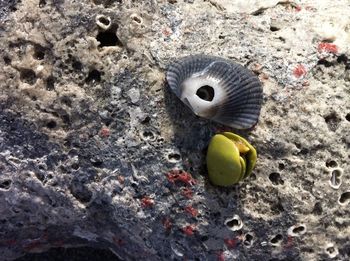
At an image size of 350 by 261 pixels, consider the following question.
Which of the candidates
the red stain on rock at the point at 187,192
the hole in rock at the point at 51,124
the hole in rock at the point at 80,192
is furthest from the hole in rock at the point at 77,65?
the red stain on rock at the point at 187,192

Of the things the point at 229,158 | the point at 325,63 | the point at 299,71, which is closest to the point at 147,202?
the point at 229,158

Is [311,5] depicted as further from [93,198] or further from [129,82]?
[93,198]

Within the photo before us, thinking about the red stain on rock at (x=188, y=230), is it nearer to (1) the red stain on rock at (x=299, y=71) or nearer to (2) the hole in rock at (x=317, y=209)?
(2) the hole in rock at (x=317, y=209)

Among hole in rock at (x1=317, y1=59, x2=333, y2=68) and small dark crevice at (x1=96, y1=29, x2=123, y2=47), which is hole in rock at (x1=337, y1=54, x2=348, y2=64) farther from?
small dark crevice at (x1=96, y1=29, x2=123, y2=47)

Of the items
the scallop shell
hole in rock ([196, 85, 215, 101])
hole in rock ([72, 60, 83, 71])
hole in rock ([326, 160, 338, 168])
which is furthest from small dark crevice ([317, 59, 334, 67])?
hole in rock ([72, 60, 83, 71])

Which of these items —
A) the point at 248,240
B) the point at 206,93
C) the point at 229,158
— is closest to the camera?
the point at 229,158

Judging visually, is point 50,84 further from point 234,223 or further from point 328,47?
point 328,47
